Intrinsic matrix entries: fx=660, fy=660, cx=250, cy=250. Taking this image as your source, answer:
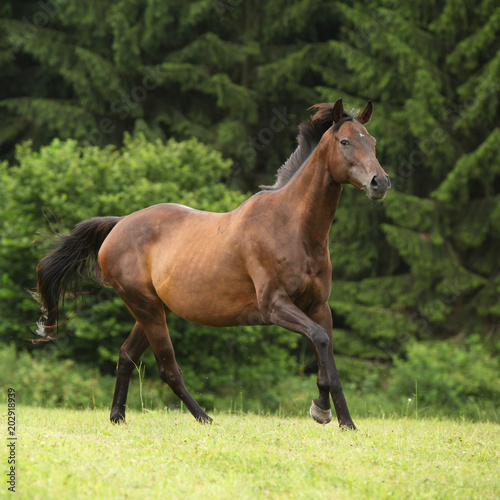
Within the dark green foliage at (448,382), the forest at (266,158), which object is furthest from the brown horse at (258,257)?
the dark green foliage at (448,382)

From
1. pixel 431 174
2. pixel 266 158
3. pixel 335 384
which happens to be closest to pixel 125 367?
pixel 335 384

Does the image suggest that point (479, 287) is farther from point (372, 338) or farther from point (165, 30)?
point (165, 30)

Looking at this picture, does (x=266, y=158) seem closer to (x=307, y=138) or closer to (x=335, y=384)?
(x=307, y=138)

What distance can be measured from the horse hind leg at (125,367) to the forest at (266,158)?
3.19 meters

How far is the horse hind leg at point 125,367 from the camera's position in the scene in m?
6.81

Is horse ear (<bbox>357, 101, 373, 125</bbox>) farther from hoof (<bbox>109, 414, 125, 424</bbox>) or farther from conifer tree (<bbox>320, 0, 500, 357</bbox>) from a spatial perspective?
conifer tree (<bbox>320, 0, 500, 357</bbox>)

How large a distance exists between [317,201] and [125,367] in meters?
A: 2.76

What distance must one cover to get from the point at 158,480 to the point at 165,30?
62.8 ft

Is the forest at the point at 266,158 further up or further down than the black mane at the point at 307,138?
further down

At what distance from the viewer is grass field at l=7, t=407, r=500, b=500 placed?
3.88m

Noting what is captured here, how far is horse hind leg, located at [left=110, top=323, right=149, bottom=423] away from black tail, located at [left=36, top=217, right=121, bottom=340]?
0.88m

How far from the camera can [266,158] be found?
2094 cm

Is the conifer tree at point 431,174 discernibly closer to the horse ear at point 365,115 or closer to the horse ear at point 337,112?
the horse ear at point 365,115

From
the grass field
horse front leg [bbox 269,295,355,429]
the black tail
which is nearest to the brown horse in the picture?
horse front leg [bbox 269,295,355,429]
